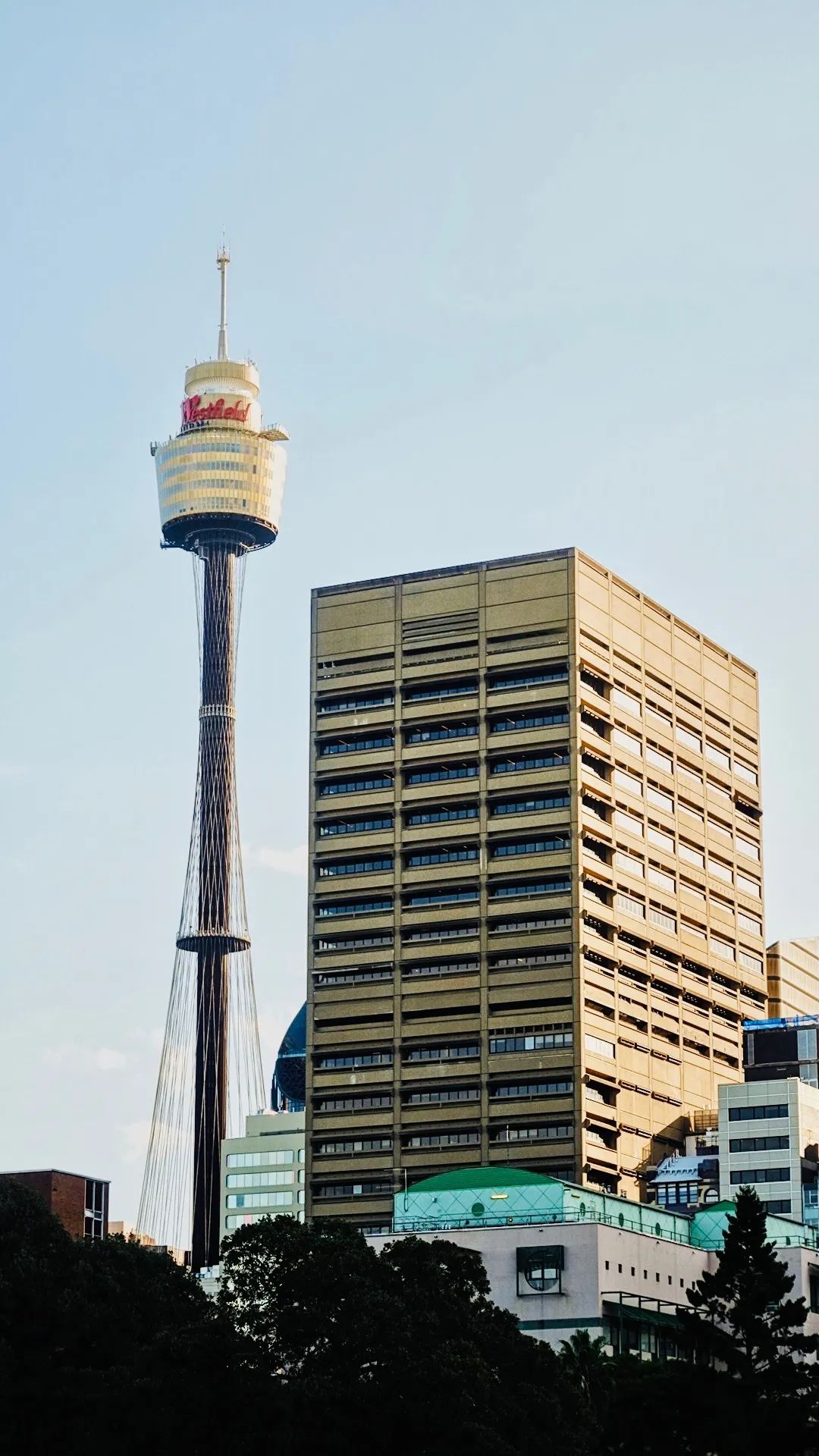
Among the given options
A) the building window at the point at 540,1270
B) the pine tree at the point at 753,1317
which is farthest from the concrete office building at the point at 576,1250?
the pine tree at the point at 753,1317

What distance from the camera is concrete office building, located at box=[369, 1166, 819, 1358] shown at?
166500mm

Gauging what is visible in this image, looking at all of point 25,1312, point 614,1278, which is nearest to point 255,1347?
point 25,1312

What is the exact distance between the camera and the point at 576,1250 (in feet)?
548

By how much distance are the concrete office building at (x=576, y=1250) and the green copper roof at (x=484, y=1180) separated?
4.1 inches

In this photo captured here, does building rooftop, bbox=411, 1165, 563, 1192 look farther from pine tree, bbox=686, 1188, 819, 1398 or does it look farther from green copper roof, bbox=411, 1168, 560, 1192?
pine tree, bbox=686, 1188, 819, 1398

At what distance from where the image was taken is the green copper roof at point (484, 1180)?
181 m

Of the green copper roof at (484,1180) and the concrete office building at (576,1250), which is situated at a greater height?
the green copper roof at (484,1180)

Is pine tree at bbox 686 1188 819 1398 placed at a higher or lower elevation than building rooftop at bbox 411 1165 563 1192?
lower

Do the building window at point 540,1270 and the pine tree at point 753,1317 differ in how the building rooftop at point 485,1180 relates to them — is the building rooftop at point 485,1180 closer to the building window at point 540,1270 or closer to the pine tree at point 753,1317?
the building window at point 540,1270

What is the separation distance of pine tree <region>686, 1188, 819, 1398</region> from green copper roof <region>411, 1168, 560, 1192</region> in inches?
1999

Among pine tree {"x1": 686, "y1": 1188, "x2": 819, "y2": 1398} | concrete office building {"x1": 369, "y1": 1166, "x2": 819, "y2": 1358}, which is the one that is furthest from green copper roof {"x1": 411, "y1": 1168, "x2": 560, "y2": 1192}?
pine tree {"x1": 686, "y1": 1188, "x2": 819, "y2": 1398}

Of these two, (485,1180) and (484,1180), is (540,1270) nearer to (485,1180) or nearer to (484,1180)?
(485,1180)

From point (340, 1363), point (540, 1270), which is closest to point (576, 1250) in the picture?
point (540, 1270)

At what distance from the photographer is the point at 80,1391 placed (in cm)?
11569
